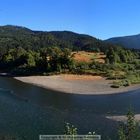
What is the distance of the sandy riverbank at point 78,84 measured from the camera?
79.2 meters

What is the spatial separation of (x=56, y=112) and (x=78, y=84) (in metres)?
39.9

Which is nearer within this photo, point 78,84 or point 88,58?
point 78,84

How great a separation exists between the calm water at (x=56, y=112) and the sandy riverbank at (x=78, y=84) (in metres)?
5.80

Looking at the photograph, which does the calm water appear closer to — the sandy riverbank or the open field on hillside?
the sandy riverbank

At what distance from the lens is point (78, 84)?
8994 cm

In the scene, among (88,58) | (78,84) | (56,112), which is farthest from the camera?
(88,58)

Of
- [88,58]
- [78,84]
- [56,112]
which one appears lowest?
[56,112]

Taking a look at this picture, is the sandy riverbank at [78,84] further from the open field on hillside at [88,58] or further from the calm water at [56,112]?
the open field on hillside at [88,58]

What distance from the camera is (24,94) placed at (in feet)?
235

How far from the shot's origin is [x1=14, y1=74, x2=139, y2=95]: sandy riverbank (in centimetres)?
7918

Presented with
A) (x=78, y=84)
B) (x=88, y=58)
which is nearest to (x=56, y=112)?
(x=78, y=84)

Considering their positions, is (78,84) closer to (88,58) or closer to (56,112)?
(56,112)

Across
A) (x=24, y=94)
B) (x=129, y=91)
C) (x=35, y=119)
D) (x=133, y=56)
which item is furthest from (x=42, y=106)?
(x=133, y=56)

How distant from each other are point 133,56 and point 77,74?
129ft
